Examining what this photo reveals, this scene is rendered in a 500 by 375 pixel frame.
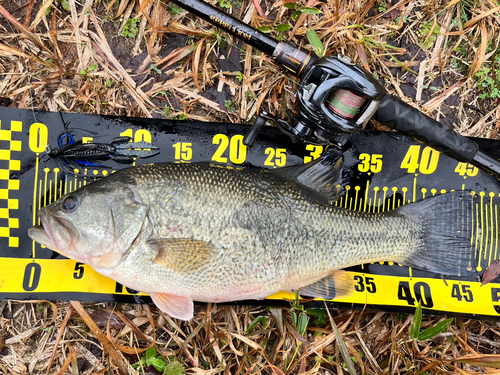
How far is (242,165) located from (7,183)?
186 cm

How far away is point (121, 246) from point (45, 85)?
65.3 inches

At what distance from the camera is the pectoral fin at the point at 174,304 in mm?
2367

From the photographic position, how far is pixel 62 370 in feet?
8.56

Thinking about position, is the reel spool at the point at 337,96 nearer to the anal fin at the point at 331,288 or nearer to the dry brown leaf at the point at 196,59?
the dry brown leaf at the point at 196,59

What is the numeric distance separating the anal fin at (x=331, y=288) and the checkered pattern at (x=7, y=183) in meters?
2.32

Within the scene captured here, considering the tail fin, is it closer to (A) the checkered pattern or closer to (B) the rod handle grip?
(B) the rod handle grip

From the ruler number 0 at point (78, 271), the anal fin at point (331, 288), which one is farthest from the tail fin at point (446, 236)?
the ruler number 0 at point (78, 271)

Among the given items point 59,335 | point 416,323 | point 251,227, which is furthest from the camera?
point 59,335

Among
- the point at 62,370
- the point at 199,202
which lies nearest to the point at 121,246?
the point at 199,202

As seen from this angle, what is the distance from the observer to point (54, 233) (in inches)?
84.7

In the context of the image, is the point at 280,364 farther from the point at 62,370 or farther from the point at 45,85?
the point at 45,85

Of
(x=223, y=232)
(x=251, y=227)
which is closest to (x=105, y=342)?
(x=223, y=232)

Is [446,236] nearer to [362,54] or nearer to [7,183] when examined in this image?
[362,54]

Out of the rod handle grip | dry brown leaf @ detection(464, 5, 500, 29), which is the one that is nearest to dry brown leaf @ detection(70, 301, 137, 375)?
the rod handle grip
